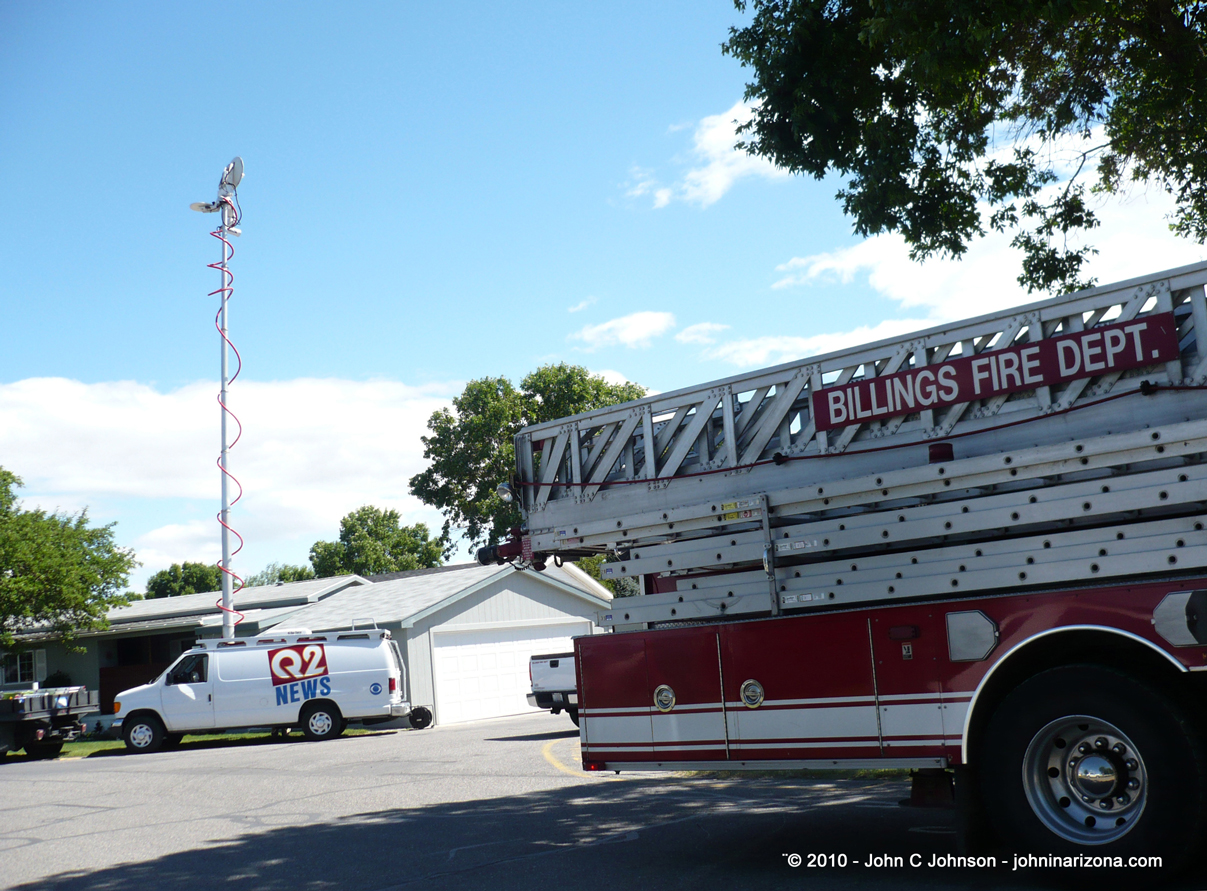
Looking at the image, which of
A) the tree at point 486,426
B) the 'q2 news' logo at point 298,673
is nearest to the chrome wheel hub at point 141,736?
the 'q2 news' logo at point 298,673

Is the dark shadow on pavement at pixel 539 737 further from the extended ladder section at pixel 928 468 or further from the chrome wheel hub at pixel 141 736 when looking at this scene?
the extended ladder section at pixel 928 468

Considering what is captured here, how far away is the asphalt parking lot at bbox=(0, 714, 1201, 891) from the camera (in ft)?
23.5

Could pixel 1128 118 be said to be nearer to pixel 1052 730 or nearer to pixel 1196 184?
pixel 1196 184

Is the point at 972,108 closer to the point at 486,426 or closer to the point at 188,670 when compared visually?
the point at 188,670

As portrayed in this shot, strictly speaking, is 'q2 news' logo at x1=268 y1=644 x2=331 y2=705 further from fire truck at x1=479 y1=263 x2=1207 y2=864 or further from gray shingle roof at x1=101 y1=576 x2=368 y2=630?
fire truck at x1=479 y1=263 x2=1207 y2=864

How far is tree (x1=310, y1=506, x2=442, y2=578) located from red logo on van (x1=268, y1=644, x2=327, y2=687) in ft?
179

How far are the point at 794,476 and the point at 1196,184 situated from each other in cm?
774

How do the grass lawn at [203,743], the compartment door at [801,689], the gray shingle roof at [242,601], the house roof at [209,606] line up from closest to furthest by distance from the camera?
the compartment door at [801,689] < the grass lawn at [203,743] < the house roof at [209,606] < the gray shingle roof at [242,601]

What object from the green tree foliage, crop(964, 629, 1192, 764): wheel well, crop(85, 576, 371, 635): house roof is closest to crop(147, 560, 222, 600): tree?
the green tree foliage

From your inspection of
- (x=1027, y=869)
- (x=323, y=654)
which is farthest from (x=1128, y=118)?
(x=323, y=654)

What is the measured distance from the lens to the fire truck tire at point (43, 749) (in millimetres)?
20875

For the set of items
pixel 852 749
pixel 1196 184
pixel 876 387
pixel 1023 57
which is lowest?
pixel 852 749

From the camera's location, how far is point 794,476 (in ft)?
24.1

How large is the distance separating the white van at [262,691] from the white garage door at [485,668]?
488 cm
